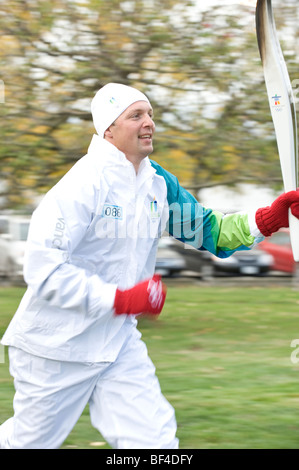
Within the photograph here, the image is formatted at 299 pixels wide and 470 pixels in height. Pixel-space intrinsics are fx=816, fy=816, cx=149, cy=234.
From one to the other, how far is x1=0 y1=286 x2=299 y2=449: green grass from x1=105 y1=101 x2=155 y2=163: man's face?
1.83m

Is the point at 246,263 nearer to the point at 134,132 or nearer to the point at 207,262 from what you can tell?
the point at 207,262

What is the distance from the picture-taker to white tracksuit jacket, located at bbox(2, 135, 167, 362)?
3.14 m

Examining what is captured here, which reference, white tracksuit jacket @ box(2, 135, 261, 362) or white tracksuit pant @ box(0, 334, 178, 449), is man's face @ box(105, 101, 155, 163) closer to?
white tracksuit jacket @ box(2, 135, 261, 362)

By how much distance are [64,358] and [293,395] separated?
9.72ft

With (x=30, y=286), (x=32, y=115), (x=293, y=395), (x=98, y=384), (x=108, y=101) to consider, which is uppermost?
(x=108, y=101)

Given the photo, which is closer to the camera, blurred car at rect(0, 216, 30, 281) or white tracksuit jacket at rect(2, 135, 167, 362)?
white tracksuit jacket at rect(2, 135, 167, 362)

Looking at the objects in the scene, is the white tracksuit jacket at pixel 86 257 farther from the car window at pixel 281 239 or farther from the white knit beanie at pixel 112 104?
the car window at pixel 281 239

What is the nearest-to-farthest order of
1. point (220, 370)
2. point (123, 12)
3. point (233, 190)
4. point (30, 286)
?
point (30, 286), point (220, 370), point (123, 12), point (233, 190)

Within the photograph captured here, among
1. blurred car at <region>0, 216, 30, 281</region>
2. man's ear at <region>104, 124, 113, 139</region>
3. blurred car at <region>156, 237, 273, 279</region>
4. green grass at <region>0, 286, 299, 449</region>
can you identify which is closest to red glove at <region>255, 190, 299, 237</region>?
man's ear at <region>104, 124, 113, 139</region>

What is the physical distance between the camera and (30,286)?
126 inches

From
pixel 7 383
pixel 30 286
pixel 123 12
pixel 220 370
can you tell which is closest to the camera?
pixel 30 286

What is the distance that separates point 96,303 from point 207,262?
525 inches
